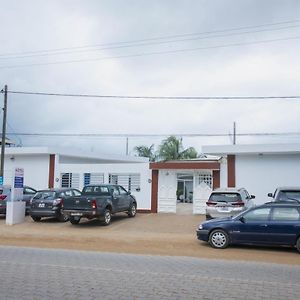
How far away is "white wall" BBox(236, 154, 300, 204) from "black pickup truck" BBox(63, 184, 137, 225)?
629 centimetres

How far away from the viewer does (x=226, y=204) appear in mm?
17375

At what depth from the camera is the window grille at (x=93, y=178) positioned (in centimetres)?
2681

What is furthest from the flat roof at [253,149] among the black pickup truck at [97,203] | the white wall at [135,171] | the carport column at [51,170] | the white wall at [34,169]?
the white wall at [34,169]

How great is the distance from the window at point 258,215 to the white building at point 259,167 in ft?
30.5

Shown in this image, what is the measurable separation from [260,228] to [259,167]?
1022 centimetres

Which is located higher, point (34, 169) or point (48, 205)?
point (34, 169)

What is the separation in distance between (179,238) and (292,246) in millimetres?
4420

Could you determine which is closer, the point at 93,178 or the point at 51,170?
the point at 93,178

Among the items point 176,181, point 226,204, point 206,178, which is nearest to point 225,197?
point 226,204

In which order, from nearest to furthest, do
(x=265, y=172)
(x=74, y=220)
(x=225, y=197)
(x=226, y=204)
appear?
(x=226, y=204)
(x=225, y=197)
(x=74, y=220)
(x=265, y=172)

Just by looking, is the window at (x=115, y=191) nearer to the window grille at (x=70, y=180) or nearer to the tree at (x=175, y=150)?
the window grille at (x=70, y=180)

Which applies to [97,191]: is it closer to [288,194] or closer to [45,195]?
[45,195]

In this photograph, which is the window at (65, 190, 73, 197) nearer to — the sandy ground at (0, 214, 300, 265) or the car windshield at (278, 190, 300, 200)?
the sandy ground at (0, 214, 300, 265)

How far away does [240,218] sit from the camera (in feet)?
45.9
